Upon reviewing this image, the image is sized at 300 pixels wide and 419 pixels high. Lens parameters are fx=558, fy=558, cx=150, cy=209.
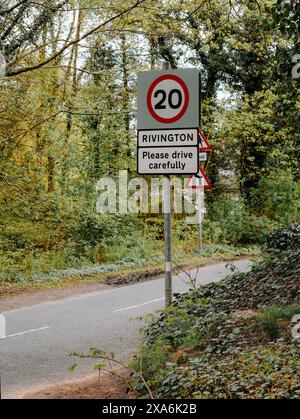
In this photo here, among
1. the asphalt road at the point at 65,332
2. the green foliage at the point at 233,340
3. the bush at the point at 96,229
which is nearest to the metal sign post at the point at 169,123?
the green foliage at the point at 233,340

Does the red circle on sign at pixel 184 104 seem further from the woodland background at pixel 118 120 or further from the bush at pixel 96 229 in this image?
the bush at pixel 96 229

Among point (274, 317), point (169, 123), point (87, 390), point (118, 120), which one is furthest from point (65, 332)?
point (118, 120)

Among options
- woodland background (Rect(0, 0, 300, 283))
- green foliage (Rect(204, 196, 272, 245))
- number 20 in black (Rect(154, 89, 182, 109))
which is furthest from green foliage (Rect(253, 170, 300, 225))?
number 20 in black (Rect(154, 89, 182, 109))

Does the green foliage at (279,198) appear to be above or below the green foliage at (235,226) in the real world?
above

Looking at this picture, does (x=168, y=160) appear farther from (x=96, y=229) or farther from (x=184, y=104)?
(x=96, y=229)

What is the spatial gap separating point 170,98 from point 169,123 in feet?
1.04

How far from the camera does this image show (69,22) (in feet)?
50.4

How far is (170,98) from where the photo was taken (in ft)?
23.3

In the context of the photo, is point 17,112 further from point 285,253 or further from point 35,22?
point 285,253

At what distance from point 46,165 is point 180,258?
5577 mm

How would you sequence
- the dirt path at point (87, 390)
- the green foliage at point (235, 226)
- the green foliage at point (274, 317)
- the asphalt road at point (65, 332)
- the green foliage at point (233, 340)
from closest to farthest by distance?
the green foliage at point (233, 340) → the dirt path at point (87, 390) → the green foliage at point (274, 317) → the asphalt road at point (65, 332) → the green foliage at point (235, 226)

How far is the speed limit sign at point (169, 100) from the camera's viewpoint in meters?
7.07

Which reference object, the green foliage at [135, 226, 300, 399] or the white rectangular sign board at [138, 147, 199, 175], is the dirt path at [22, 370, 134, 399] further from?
the white rectangular sign board at [138, 147, 199, 175]

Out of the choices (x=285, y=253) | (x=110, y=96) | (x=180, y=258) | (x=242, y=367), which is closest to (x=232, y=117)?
(x=110, y=96)
